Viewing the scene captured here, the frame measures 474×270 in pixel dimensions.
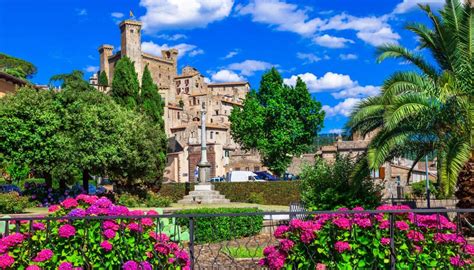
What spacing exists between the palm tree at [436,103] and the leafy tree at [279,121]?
34.5 metres

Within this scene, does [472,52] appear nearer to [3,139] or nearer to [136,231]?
[136,231]

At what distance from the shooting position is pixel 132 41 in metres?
104

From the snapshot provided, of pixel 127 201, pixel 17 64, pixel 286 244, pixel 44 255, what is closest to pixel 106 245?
pixel 44 255

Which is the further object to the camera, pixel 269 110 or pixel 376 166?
pixel 269 110

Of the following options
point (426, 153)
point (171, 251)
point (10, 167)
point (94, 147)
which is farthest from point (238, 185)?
point (171, 251)

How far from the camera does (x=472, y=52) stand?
582 inches

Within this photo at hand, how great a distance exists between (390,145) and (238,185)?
81.3 ft

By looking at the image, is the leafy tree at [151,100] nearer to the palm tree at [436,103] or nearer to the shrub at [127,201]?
the shrub at [127,201]

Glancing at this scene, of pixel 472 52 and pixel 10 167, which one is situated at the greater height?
pixel 472 52

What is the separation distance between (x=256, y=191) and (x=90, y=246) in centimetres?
3132

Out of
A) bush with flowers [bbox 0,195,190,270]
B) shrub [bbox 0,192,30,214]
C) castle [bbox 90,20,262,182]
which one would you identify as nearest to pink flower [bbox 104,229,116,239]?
bush with flowers [bbox 0,195,190,270]

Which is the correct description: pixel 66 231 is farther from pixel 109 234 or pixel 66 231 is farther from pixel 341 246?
pixel 341 246

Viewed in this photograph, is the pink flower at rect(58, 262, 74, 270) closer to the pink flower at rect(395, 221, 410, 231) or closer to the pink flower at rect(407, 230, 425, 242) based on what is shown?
the pink flower at rect(395, 221, 410, 231)

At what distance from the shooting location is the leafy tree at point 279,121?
50906mm
